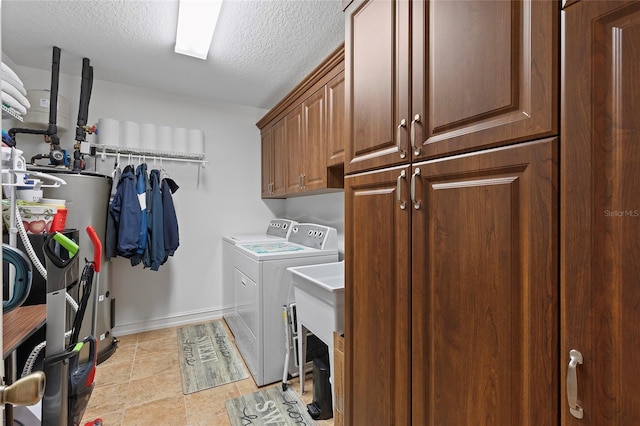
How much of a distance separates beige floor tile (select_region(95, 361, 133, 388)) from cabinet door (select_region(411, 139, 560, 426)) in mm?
2230

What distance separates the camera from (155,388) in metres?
2.00

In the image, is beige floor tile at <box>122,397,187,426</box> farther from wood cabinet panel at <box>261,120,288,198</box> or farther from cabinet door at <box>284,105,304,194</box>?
wood cabinet panel at <box>261,120,288,198</box>

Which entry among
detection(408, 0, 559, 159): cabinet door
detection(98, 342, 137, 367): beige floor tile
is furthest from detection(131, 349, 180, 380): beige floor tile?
detection(408, 0, 559, 159): cabinet door

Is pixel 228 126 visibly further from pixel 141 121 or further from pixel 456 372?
pixel 456 372

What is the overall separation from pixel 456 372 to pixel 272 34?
89.4 inches

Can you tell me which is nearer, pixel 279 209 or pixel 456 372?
pixel 456 372

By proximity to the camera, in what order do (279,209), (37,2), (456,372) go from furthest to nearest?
(279,209)
(37,2)
(456,372)

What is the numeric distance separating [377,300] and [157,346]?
248 centimetres

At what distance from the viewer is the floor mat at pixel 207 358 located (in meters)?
2.08

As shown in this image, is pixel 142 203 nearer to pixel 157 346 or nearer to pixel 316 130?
pixel 157 346

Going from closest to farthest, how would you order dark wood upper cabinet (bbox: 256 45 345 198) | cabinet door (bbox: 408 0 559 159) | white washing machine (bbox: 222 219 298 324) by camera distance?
cabinet door (bbox: 408 0 559 159) → dark wood upper cabinet (bbox: 256 45 345 198) → white washing machine (bbox: 222 219 298 324)

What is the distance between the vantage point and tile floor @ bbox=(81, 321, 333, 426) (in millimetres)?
1724

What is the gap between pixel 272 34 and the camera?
6.72ft

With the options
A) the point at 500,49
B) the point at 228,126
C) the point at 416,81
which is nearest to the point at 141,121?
the point at 228,126
